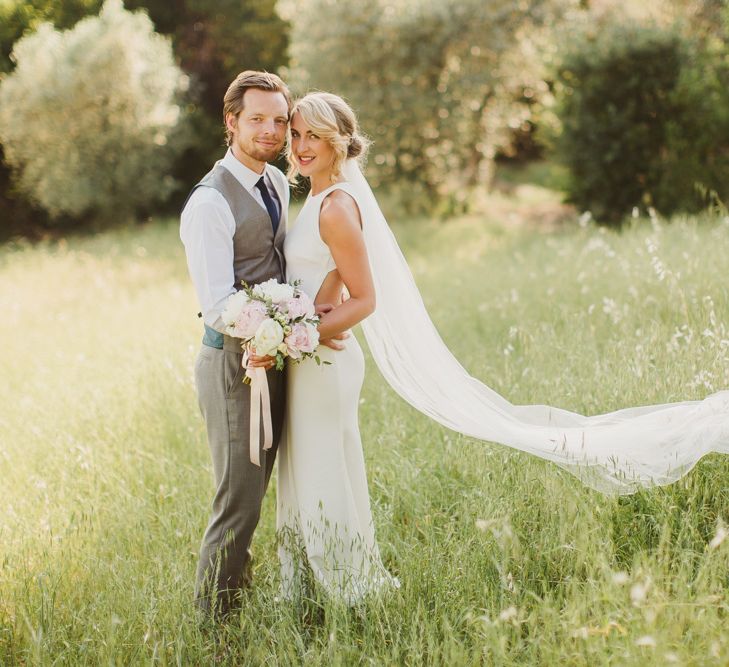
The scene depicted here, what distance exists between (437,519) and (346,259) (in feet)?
4.99

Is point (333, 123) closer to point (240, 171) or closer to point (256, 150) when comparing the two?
point (256, 150)

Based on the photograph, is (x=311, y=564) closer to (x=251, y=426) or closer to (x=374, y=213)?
(x=251, y=426)

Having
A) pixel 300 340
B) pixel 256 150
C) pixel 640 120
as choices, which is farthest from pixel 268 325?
pixel 640 120

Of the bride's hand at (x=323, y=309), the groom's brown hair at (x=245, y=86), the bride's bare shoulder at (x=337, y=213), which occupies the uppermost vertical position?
the groom's brown hair at (x=245, y=86)

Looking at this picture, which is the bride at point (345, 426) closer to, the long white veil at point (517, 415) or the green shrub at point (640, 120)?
the long white veil at point (517, 415)

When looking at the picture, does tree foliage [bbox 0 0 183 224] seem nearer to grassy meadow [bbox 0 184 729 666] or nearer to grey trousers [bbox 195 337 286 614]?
grassy meadow [bbox 0 184 729 666]

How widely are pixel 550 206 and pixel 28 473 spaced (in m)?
15.1

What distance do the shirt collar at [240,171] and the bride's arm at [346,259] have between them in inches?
13.8

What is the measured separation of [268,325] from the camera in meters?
2.85

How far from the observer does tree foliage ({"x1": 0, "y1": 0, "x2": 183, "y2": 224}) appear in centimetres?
1717

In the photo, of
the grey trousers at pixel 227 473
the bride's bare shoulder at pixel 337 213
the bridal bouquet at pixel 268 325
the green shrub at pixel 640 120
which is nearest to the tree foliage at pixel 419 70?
the green shrub at pixel 640 120

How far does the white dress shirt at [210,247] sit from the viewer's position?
3.05m

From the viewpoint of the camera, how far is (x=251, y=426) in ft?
10.3

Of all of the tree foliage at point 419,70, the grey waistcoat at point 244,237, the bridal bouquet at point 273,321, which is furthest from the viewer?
the tree foliage at point 419,70
